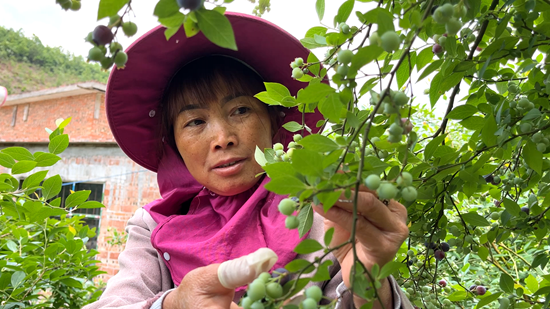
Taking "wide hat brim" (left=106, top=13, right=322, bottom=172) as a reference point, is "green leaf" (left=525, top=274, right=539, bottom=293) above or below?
below

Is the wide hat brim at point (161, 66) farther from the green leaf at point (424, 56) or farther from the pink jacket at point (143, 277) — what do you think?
the green leaf at point (424, 56)

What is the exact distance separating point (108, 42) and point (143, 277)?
70 centimetres

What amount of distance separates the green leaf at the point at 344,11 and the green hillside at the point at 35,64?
957 inches

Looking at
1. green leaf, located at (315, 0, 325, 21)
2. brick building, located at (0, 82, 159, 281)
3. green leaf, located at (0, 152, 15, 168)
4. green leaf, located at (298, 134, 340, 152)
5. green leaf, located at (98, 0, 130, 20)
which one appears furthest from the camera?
brick building, located at (0, 82, 159, 281)

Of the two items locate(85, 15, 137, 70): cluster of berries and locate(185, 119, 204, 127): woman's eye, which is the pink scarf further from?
locate(85, 15, 137, 70): cluster of berries

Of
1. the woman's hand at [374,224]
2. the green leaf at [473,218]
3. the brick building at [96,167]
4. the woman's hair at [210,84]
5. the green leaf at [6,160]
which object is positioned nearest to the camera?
the woman's hand at [374,224]

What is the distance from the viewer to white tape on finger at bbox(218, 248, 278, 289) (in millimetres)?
500

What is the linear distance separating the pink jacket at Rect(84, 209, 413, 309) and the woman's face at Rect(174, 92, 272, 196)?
206 mm

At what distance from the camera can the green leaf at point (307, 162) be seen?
1.23ft

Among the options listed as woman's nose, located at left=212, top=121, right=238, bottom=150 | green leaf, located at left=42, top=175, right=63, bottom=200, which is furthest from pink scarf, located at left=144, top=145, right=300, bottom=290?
green leaf, located at left=42, top=175, right=63, bottom=200

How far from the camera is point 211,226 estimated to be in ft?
3.20

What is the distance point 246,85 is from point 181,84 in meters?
0.17

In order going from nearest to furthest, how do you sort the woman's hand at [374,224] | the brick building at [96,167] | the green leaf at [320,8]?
the woman's hand at [374,224] → the green leaf at [320,8] → the brick building at [96,167]

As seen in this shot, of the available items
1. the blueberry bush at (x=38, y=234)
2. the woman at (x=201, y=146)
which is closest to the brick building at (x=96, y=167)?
the blueberry bush at (x=38, y=234)
